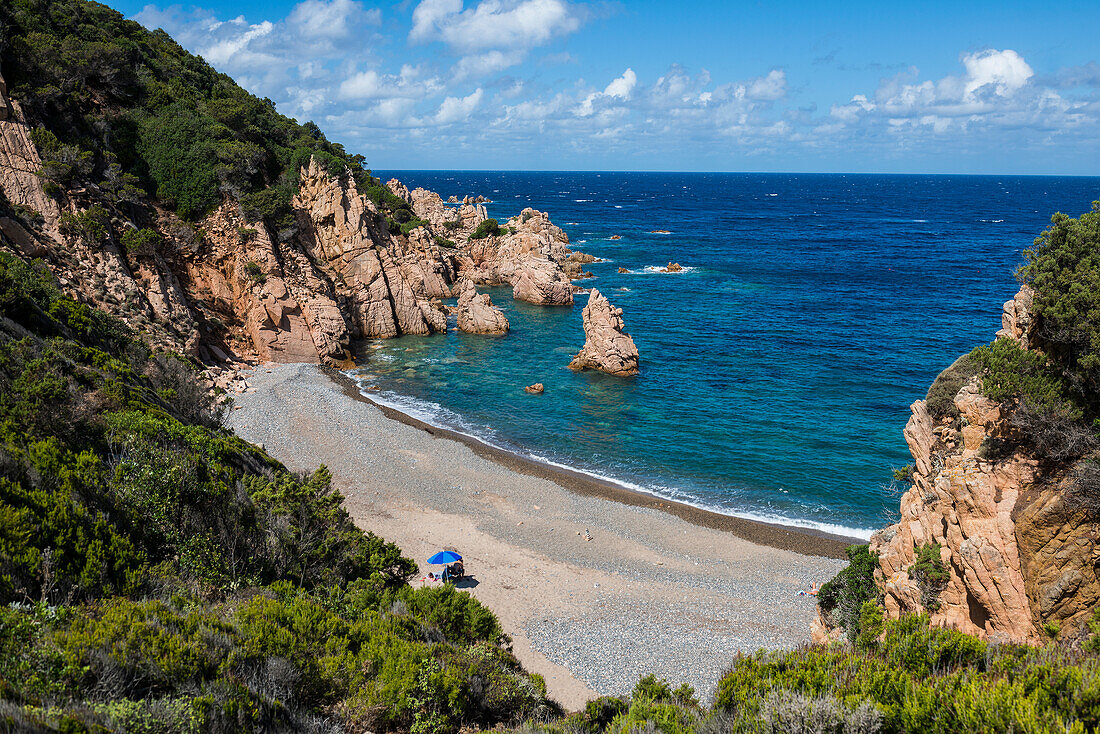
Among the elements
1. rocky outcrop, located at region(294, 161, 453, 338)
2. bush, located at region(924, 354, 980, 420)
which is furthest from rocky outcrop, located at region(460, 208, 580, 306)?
bush, located at region(924, 354, 980, 420)

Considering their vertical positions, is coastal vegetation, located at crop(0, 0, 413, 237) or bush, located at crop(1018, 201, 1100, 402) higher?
coastal vegetation, located at crop(0, 0, 413, 237)

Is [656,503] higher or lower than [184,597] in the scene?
lower

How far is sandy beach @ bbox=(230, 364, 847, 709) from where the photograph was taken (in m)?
16.6

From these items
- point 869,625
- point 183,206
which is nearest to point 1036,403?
point 869,625

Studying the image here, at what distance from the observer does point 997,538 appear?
10094 mm

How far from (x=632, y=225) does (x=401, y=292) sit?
261ft

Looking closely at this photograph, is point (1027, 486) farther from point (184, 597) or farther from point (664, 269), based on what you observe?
point (664, 269)

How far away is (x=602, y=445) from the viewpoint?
105 ft

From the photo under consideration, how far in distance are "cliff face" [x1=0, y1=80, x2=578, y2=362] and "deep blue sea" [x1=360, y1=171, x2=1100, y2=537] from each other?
10.8 feet

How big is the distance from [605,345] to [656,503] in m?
16.8

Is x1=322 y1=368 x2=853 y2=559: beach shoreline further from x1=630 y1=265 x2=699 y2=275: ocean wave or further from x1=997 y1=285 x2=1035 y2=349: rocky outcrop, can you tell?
x1=630 y1=265 x2=699 y2=275: ocean wave

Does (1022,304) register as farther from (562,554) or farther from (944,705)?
(562,554)

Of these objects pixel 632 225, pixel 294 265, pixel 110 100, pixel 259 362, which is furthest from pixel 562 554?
pixel 632 225

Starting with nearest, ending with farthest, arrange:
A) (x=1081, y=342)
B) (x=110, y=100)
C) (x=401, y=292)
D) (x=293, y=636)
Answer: (x=293, y=636)
(x=1081, y=342)
(x=110, y=100)
(x=401, y=292)
